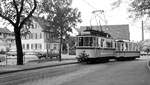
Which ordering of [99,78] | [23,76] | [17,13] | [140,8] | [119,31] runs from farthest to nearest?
[119,31] < [17,13] < [140,8] < [23,76] < [99,78]

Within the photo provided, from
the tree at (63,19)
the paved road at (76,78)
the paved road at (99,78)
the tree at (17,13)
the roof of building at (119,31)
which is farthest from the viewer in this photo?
the roof of building at (119,31)

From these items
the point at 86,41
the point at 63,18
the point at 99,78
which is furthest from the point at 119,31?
the point at 99,78

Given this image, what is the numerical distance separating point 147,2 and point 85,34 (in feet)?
29.7

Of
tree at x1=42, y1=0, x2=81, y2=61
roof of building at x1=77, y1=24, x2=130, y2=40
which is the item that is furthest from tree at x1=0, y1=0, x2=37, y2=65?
roof of building at x1=77, y1=24, x2=130, y2=40

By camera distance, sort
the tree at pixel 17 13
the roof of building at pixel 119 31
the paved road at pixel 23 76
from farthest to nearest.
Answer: the roof of building at pixel 119 31, the tree at pixel 17 13, the paved road at pixel 23 76

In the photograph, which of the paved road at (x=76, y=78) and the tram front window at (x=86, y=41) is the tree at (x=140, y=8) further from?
the tram front window at (x=86, y=41)

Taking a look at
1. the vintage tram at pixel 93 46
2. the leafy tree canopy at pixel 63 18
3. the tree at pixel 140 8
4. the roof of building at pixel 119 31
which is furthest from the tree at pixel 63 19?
the roof of building at pixel 119 31

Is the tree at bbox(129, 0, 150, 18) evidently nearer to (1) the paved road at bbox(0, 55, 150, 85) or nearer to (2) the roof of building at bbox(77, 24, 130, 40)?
(1) the paved road at bbox(0, 55, 150, 85)

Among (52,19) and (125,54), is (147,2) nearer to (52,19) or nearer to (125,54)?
(52,19)

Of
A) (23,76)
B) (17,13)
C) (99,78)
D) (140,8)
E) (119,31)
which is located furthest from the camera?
(119,31)

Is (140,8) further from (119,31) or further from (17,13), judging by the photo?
(119,31)

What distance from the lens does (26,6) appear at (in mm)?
21625

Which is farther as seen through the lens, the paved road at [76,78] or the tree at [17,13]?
the tree at [17,13]

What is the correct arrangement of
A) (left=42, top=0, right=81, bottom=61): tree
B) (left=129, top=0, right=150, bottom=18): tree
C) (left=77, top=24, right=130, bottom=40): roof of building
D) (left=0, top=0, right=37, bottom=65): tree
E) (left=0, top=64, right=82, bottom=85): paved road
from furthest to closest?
(left=77, top=24, right=130, bottom=40): roof of building, (left=42, top=0, right=81, bottom=61): tree, (left=0, top=0, right=37, bottom=65): tree, (left=129, top=0, right=150, bottom=18): tree, (left=0, top=64, right=82, bottom=85): paved road
